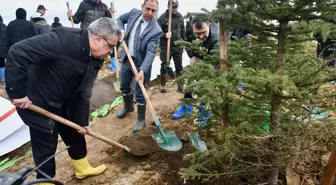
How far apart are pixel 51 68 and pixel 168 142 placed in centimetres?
169

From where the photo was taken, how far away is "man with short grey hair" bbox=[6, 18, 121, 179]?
104 inches

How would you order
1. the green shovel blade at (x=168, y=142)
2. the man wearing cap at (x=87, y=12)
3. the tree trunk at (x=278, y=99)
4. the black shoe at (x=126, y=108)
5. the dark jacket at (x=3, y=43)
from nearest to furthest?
the tree trunk at (x=278, y=99) < the green shovel blade at (x=168, y=142) < the black shoe at (x=126, y=108) < the dark jacket at (x=3, y=43) < the man wearing cap at (x=87, y=12)

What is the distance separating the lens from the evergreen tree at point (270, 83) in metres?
2.10

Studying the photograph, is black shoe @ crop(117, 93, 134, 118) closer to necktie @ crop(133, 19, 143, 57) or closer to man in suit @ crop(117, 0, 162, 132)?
man in suit @ crop(117, 0, 162, 132)

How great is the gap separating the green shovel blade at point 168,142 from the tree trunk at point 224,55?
Answer: 1.07m

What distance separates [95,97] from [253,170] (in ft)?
17.5

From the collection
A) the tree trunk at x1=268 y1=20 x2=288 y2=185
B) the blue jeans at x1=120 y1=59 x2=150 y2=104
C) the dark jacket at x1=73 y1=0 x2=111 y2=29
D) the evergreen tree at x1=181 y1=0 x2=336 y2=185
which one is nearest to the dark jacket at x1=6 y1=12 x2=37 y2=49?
the dark jacket at x1=73 y1=0 x2=111 y2=29

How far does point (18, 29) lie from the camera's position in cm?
709

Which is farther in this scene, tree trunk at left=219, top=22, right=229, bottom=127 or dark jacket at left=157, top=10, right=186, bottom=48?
dark jacket at left=157, top=10, right=186, bottom=48

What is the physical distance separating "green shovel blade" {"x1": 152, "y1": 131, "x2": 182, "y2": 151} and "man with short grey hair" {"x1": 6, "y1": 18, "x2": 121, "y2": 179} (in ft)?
3.31

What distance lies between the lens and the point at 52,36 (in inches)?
108

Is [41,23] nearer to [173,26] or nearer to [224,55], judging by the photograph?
[173,26]

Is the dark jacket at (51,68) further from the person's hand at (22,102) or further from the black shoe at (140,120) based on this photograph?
the black shoe at (140,120)

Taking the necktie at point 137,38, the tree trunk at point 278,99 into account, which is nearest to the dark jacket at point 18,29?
the necktie at point 137,38
